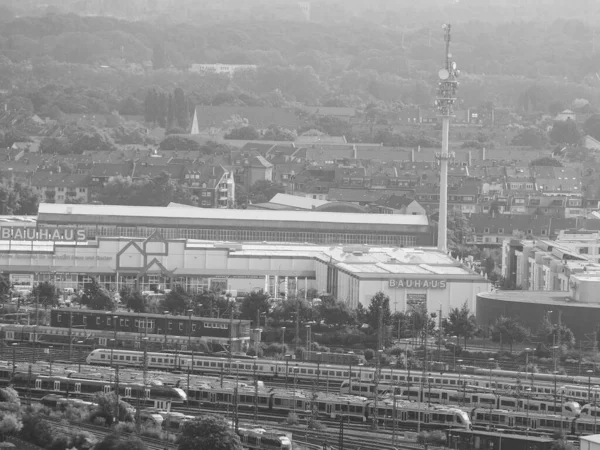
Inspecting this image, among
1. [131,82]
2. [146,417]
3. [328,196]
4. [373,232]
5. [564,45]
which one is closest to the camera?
[146,417]

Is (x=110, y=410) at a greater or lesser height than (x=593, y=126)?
lesser

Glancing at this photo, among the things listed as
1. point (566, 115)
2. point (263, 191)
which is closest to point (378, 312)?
point (263, 191)

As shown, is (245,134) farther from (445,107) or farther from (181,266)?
(181,266)

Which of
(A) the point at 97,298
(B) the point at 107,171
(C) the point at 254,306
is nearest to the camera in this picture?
(C) the point at 254,306

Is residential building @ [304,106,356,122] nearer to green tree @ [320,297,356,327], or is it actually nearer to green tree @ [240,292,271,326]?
green tree @ [240,292,271,326]

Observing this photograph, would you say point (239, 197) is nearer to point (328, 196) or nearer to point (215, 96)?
point (328, 196)

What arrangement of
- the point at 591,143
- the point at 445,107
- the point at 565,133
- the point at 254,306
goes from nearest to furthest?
the point at 254,306
the point at 445,107
the point at 591,143
the point at 565,133

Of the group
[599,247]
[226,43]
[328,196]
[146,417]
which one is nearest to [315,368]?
[146,417]

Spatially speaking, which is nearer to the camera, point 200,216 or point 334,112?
point 200,216
